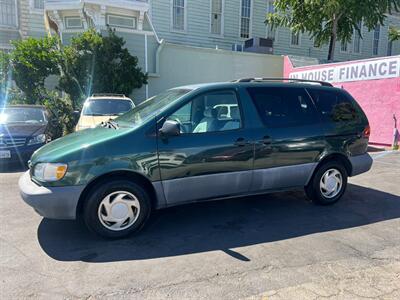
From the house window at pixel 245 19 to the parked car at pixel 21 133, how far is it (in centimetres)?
1509

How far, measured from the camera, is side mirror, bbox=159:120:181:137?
3.72m

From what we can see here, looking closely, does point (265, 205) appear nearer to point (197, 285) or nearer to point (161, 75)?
point (197, 285)

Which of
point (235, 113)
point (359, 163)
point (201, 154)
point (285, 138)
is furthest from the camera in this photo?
point (359, 163)

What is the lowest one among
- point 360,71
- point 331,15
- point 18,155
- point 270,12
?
point 18,155

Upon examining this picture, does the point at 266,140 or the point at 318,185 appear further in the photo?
the point at 318,185

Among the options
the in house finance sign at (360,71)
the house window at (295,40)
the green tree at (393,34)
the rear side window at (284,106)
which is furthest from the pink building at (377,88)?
the green tree at (393,34)

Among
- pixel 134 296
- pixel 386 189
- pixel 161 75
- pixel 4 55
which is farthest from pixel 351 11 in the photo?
pixel 134 296

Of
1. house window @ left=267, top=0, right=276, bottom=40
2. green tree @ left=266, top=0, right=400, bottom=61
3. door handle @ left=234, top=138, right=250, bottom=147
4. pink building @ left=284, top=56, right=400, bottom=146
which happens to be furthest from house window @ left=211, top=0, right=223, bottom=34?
door handle @ left=234, top=138, right=250, bottom=147

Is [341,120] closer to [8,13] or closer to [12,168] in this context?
[12,168]

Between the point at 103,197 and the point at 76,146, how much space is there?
2.10ft

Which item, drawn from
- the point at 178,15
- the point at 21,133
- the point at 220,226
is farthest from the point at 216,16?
the point at 220,226

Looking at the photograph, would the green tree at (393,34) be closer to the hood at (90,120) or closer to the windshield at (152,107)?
the hood at (90,120)

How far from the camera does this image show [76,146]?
3668 millimetres

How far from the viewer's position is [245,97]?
14.4 feet
